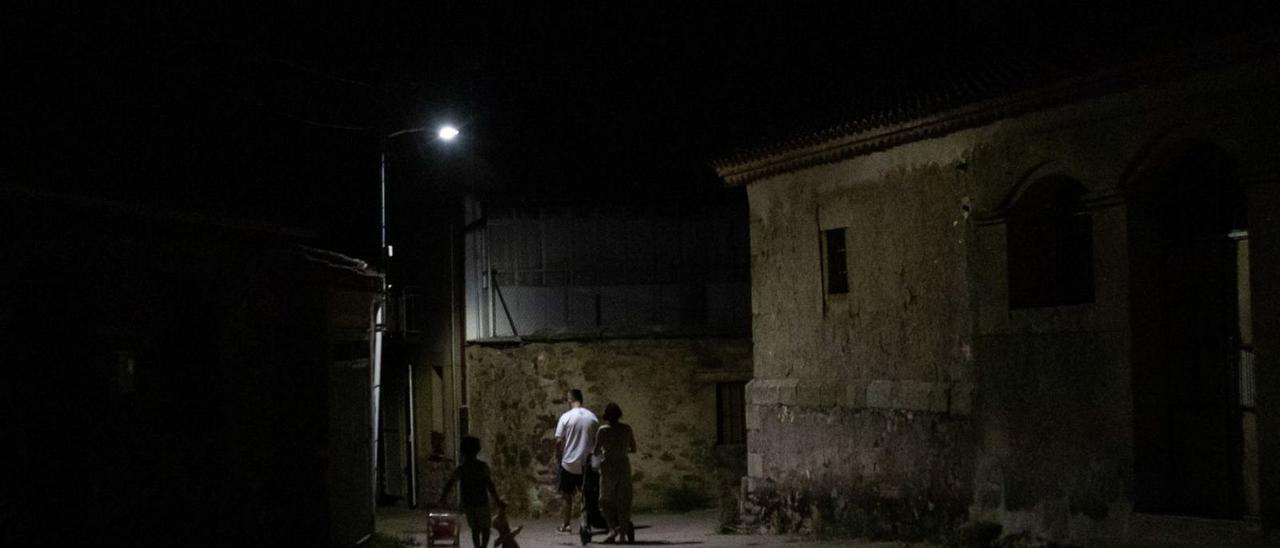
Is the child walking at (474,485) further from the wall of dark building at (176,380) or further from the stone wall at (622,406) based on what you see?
the stone wall at (622,406)

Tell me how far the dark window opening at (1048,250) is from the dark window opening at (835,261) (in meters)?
3.02

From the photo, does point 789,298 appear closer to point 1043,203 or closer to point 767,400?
point 767,400

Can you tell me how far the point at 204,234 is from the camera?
47.4 ft

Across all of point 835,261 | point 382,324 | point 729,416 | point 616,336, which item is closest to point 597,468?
point 835,261

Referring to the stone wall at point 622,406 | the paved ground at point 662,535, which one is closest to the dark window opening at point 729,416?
the stone wall at point 622,406

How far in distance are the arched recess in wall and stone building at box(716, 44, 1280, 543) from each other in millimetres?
20

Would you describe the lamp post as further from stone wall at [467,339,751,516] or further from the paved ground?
stone wall at [467,339,751,516]

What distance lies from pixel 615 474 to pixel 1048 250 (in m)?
5.57

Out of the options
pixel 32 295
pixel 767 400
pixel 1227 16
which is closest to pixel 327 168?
pixel 767 400

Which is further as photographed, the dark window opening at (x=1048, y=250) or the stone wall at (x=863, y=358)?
the stone wall at (x=863, y=358)

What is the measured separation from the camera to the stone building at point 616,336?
24.1 metres

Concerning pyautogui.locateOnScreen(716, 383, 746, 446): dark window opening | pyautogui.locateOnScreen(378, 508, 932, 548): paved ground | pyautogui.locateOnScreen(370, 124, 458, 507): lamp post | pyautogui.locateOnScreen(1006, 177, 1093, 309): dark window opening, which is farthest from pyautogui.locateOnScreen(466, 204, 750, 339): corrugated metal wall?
pyautogui.locateOnScreen(1006, 177, 1093, 309): dark window opening

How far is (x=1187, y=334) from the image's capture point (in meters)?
14.8

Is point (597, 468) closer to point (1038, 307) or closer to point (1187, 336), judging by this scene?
point (1038, 307)
